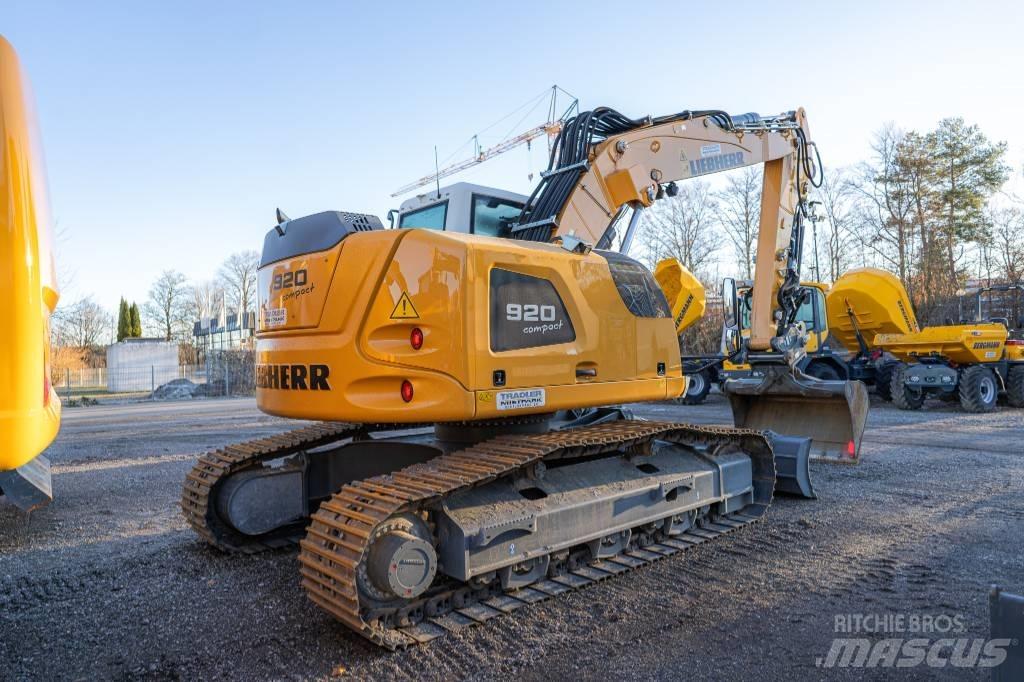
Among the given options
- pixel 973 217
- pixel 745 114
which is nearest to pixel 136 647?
pixel 745 114

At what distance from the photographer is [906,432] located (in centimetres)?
1100

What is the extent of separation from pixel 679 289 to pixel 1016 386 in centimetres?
742

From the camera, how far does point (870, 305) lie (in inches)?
614

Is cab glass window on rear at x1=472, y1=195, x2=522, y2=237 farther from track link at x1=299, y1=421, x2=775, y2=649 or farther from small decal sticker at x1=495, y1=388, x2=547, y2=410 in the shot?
track link at x1=299, y1=421, x2=775, y2=649

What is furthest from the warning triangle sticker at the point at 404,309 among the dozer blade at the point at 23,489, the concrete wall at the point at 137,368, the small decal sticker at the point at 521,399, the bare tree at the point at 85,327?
the bare tree at the point at 85,327

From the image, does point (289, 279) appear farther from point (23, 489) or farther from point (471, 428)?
point (23, 489)

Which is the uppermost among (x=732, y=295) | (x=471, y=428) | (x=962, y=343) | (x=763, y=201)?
(x=763, y=201)

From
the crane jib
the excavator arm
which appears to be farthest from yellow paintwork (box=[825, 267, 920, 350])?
the crane jib

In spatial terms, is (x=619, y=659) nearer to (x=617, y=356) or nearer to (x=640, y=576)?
(x=640, y=576)

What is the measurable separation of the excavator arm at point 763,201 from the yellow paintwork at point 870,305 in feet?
26.6

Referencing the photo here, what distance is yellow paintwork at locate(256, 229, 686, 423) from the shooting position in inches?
151

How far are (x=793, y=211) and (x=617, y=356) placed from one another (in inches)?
176

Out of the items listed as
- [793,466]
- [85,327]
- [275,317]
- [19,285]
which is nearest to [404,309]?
[275,317]

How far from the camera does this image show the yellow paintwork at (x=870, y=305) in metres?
15.6
